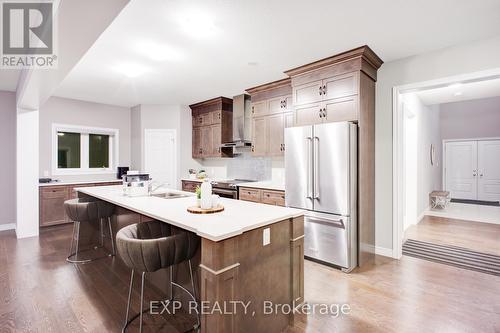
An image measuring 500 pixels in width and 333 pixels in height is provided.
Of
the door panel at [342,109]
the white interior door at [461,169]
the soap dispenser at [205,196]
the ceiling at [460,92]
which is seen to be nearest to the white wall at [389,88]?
the door panel at [342,109]

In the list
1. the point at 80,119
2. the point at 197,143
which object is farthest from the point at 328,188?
the point at 80,119

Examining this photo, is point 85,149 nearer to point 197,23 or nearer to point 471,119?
point 197,23

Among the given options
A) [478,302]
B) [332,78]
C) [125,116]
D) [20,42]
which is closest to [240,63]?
[332,78]

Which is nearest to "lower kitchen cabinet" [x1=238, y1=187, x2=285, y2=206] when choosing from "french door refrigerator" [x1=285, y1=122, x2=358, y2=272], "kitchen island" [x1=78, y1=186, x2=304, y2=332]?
"french door refrigerator" [x1=285, y1=122, x2=358, y2=272]

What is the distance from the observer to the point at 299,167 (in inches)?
136

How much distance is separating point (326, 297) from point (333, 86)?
2459 mm

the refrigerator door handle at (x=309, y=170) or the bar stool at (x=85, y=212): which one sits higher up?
the refrigerator door handle at (x=309, y=170)

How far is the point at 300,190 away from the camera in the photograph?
11.4 ft

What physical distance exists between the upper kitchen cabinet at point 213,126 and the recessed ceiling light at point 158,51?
214 centimetres

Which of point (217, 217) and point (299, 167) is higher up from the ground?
point (299, 167)

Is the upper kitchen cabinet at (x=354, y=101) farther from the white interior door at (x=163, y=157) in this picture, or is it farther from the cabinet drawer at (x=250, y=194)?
the white interior door at (x=163, y=157)

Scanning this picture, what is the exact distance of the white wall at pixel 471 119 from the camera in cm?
774

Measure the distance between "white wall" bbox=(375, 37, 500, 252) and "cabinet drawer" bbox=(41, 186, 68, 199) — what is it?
553 cm

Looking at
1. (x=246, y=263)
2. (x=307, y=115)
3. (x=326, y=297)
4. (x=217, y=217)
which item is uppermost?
(x=307, y=115)
